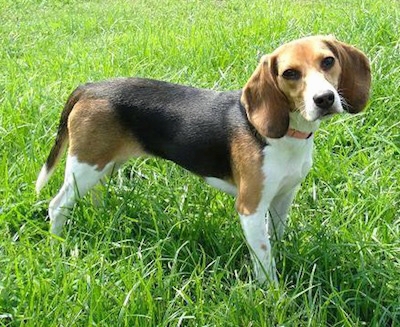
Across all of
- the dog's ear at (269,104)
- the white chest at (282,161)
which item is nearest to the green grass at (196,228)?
the white chest at (282,161)

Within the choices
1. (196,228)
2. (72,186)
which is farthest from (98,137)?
(196,228)

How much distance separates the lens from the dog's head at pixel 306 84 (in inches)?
106

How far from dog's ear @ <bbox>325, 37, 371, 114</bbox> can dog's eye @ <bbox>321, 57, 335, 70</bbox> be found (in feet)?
0.44

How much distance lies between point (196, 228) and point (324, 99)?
108cm

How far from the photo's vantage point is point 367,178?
374 cm

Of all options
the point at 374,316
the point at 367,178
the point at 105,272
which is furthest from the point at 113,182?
the point at 374,316

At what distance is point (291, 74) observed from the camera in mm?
2816

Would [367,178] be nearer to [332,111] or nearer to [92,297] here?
[332,111]

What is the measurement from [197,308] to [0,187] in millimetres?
1571

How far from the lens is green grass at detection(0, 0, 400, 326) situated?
2793mm

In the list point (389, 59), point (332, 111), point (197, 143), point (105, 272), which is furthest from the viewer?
point (389, 59)

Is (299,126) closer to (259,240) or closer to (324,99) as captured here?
(324,99)

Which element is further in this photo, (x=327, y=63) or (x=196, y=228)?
(x=196, y=228)

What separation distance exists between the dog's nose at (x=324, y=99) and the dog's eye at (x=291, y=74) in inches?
7.6
